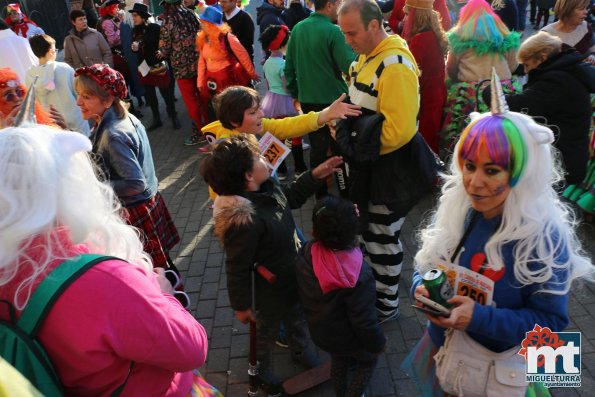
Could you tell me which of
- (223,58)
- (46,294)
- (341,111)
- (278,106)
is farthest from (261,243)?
(223,58)

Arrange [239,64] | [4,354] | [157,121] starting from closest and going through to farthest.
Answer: [4,354]
[239,64]
[157,121]

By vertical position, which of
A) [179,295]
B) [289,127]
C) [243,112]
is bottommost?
[179,295]

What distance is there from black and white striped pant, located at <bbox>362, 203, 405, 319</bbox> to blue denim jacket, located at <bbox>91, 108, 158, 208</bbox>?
5.21 feet

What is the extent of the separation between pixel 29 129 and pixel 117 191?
172 cm

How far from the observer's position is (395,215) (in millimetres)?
3014

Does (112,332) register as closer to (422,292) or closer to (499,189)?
(422,292)

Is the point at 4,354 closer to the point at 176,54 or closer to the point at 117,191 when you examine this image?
the point at 117,191

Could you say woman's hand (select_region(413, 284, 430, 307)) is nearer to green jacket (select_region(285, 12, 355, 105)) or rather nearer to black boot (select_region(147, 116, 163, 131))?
green jacket (select_region(285, 12, 355, 105))

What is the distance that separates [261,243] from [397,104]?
3.75 ft

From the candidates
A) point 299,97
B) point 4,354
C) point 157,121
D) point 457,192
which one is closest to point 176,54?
point 157,121

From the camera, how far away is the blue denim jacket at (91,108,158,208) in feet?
9.54

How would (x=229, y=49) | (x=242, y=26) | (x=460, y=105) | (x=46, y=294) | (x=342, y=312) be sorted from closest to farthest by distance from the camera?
(x=46, y=294), (x=342, y=312), (x=460, y=105), (x=229, y=49), (x=242, y=26)

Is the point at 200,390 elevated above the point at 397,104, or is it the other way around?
the point at 397,104

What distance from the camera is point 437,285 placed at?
5.67 ft
